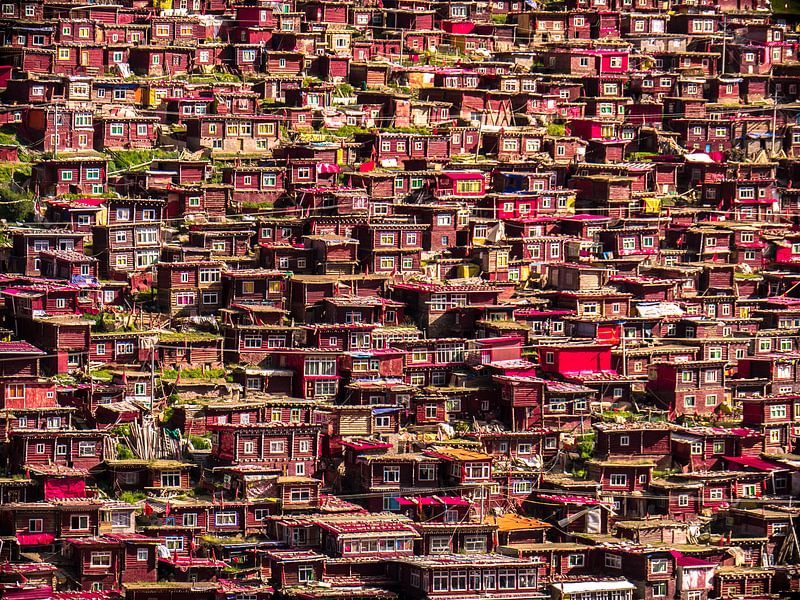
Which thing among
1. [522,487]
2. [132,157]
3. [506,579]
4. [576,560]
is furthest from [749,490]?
[132,157]

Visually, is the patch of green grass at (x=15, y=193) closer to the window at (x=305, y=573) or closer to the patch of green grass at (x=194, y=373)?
the patch of green grass at (x=194, y=373)

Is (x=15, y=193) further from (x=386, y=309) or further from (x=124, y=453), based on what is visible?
(x=124, y=453)

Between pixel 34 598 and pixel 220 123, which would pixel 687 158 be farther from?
pixel 34 598

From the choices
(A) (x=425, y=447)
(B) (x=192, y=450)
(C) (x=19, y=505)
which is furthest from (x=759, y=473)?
(C) (x=19, y=505)

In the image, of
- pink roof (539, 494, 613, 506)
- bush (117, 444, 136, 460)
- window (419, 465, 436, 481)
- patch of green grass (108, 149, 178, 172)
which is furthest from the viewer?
patch of green grass (108, 149, 178, 172)

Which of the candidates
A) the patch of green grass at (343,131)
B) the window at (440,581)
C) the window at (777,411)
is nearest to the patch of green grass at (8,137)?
the patch of green grass at (343,131)

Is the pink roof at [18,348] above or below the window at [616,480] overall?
above

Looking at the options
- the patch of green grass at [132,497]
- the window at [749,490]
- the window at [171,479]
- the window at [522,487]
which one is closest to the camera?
the patch of green grass at [132,497]

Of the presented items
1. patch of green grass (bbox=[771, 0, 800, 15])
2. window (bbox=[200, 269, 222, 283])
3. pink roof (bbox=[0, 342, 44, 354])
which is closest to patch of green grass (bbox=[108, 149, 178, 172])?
window (bbox=[200, 269, 222, 283])

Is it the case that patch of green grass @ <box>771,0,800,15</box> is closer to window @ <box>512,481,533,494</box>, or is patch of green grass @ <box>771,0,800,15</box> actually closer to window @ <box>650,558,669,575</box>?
window @ <box>512,481,533,494</box>
